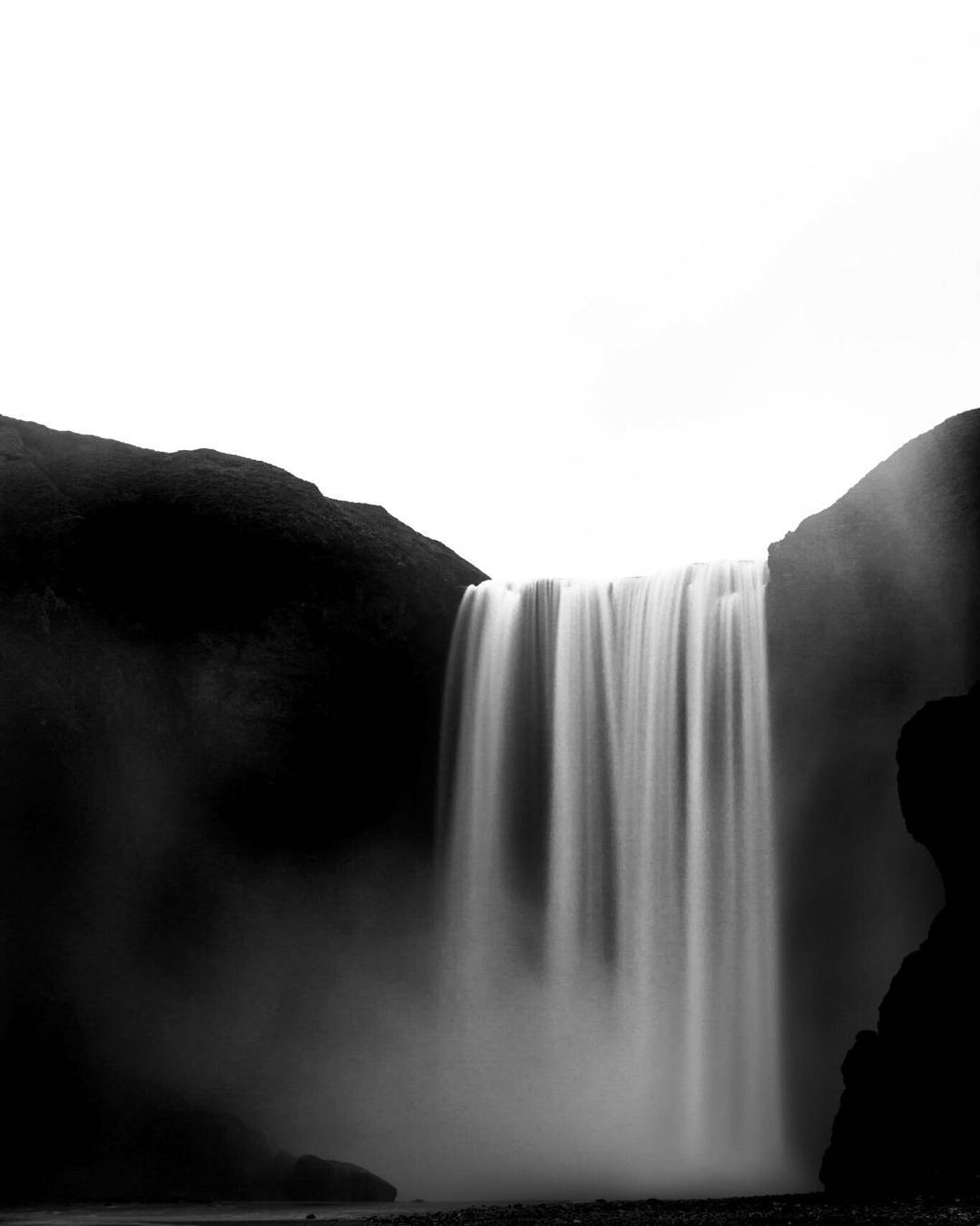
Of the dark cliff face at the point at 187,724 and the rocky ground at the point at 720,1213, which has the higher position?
the dark cliff face at the point at 187,724

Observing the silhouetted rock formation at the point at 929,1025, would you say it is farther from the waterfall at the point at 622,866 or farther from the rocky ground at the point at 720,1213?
the waterfall at the point at 622,866

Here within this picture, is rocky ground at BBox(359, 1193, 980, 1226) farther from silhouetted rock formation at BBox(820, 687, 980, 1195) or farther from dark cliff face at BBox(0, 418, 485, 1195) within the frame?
dark cliff face at BBox(0, 418, 485, 1195)

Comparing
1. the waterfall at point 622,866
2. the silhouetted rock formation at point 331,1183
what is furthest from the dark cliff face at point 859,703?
the silhouetted rock formation at point 331,1183

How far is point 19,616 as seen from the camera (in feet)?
109

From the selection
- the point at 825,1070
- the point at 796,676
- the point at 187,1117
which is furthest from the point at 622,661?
the point at 187,1117

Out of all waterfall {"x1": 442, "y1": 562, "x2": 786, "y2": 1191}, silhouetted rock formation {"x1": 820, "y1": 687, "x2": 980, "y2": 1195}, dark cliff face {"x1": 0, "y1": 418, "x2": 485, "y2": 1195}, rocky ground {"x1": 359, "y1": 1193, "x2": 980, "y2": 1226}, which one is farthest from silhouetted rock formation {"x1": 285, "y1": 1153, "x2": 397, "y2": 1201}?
silhouetted rock formation {"x1": 820, "y1": 687, "x2": 980, "y2": 1195}

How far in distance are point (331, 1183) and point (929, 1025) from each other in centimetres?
1375

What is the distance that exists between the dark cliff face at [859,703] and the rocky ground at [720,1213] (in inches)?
365

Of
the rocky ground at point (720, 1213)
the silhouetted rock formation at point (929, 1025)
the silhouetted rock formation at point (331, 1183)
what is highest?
the silhouetted rock formation at point (929, 1025)

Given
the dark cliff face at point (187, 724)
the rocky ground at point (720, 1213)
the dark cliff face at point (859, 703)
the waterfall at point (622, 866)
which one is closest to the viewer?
the rocky ground at point (720, 1213)

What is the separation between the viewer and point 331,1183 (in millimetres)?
27953

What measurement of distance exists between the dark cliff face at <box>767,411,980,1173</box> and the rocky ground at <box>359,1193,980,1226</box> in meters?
9.28

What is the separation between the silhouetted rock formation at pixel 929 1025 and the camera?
17.9 metres

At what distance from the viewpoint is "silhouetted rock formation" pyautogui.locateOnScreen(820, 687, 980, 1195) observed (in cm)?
1794
